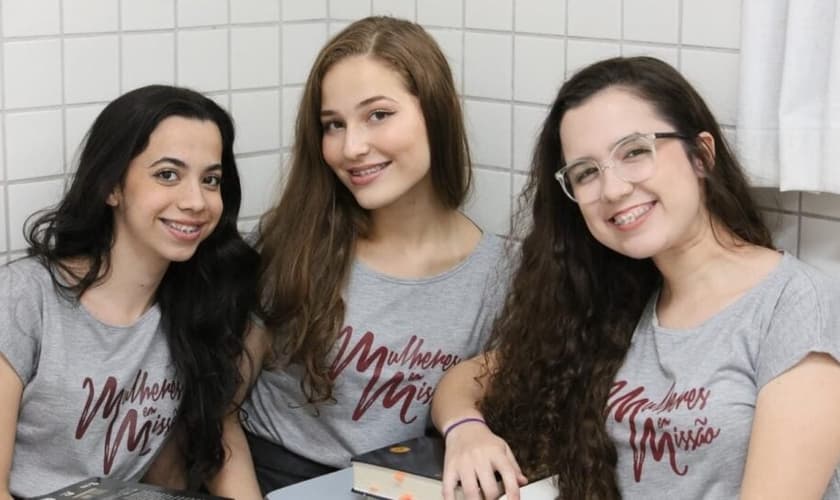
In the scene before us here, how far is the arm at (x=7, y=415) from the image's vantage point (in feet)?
6.27

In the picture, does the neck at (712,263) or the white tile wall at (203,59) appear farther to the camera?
the white tile wall at (203,59)

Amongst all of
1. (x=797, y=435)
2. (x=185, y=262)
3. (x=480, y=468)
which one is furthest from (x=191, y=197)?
(x=797, y=435)

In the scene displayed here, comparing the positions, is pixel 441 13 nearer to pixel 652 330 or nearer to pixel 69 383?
pixel 652 330

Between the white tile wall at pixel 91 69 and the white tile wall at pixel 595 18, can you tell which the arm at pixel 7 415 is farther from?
the white tile wall at pixel 595 18

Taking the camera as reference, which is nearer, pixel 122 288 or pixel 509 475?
pixel 509 475

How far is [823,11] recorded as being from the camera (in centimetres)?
180

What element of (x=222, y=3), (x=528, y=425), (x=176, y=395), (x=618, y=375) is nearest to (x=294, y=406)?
(x=176, y=395)

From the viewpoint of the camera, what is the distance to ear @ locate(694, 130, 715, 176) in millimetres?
1788

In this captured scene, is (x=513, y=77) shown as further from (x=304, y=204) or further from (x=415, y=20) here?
(x=304, y=204)

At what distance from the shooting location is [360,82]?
6.81 feet

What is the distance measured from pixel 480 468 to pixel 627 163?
0.43 meters

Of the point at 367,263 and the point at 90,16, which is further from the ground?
the point at 90,16

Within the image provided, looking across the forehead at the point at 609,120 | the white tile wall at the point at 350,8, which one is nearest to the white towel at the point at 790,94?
the forehead at the point at 609,120

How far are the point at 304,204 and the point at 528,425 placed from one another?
0.51 meters
